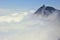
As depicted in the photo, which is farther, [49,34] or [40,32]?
[40,32]

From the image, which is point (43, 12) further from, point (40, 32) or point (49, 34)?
point (49, 34)

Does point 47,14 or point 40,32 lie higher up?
point 47,14

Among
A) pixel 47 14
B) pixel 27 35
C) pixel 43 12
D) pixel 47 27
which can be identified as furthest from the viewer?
pixel 43 12

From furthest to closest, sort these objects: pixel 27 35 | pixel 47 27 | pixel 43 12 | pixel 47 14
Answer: pixel 43 12 < pixel 47 14 < pixel 47 27 < pixel 27 35

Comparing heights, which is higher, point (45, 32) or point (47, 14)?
point (47, 14)

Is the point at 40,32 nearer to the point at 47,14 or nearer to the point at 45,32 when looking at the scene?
the point at 45,32

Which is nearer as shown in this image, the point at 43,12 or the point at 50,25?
the point at 50,25

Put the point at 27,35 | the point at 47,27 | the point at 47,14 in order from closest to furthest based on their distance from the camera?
the point at 27,35
the point at 47,27
the point at 47,14

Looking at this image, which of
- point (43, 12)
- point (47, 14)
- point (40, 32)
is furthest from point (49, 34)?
point (43, 12)

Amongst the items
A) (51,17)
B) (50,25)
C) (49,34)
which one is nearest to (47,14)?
(51,17)
